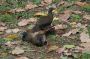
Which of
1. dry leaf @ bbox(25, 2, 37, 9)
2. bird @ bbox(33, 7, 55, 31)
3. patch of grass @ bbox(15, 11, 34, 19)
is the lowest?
patch of grass @ bbox(15, 11, 34, 19)

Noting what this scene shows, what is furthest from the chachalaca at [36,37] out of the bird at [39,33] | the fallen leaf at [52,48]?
the fallen leaf at [52,48]

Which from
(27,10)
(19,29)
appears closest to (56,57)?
(19,29)

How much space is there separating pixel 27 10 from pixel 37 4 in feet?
1.09

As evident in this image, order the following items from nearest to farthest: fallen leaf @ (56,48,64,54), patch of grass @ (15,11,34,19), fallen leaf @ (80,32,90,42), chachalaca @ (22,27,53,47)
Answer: fallen leaf @ (56,48,64,54)
chachalaca @ (22,27,53,47)
fallen leaf @ (80,32,90,42)
patch of grass @ (15,11,34,19)

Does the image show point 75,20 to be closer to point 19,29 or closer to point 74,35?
point 74,35

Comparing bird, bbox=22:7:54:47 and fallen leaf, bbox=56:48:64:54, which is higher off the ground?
bird, bbox=22:7:54:47

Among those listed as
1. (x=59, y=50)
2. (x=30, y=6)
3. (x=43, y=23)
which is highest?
(x=43, y=23)

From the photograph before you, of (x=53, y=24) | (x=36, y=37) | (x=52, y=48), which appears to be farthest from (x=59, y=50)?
(x=53, y=24)

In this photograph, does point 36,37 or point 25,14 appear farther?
point 25,14

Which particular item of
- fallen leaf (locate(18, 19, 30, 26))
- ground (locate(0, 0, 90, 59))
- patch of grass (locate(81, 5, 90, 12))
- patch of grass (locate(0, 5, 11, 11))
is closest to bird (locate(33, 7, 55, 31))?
ground (locate(0, 0, 90, 59))

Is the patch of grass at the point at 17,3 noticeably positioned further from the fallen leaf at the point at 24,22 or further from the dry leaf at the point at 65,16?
the dry leaf at the point at 65,16

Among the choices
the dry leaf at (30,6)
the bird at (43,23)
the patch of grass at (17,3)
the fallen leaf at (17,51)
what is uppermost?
the bird at (43,23)

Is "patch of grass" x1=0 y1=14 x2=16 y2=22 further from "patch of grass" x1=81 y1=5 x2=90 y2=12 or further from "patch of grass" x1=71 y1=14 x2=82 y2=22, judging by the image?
"patch of grass" x1=81 y1=5 x2=90 y2=12

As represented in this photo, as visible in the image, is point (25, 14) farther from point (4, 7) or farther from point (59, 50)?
point (59, 50)
